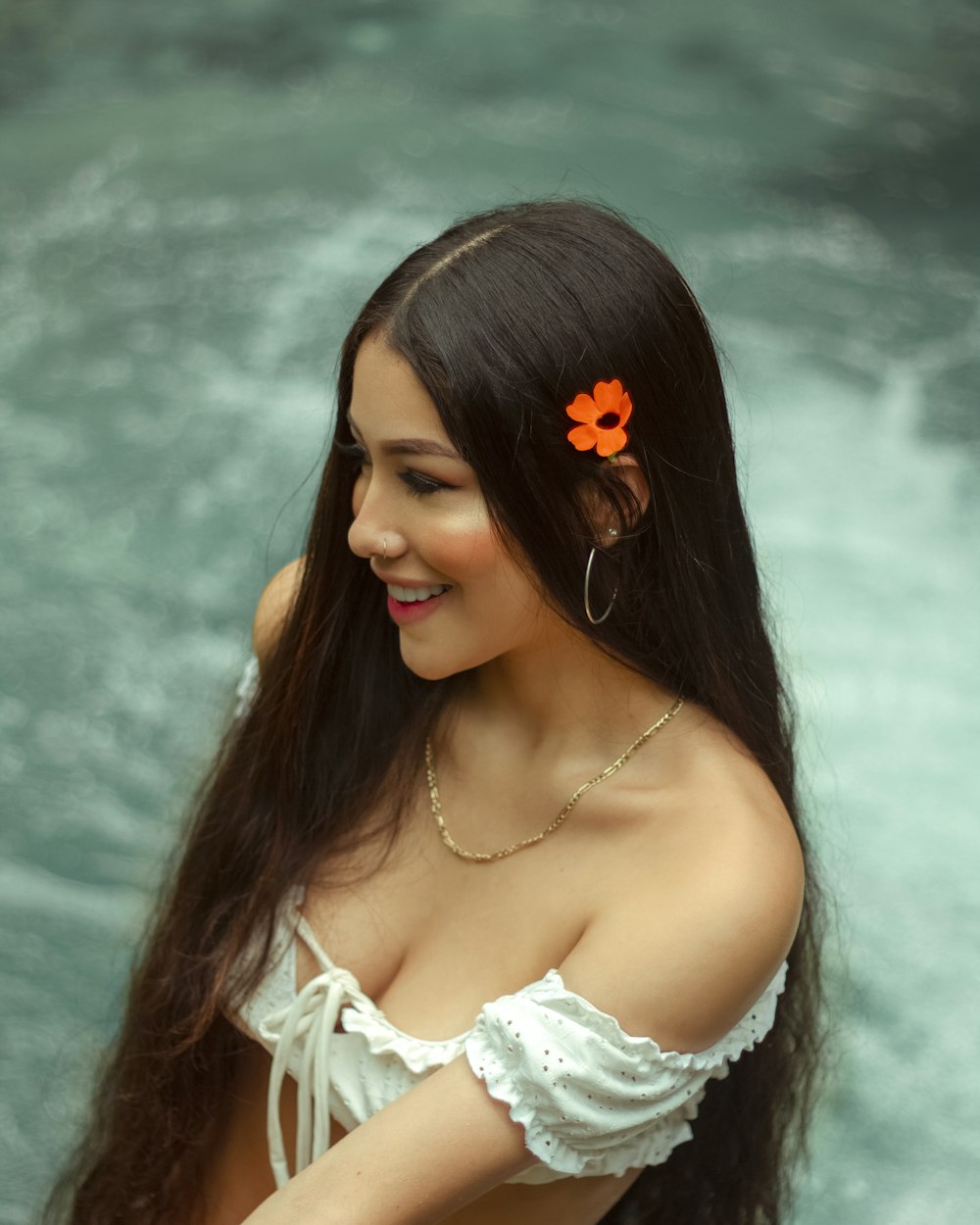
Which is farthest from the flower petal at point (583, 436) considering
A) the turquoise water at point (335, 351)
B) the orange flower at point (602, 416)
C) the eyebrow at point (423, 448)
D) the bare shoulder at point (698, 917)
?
the turquoise water at point (335, 351)

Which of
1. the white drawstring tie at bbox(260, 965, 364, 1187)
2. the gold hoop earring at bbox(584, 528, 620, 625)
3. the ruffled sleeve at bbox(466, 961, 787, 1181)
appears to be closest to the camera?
the ruffled sleeve at bbox(466, 961, 787, 1181)

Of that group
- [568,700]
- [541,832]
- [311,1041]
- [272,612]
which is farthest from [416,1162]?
[272,612]

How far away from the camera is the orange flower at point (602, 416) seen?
1.61 meters

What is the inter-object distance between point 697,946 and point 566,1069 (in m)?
0.17

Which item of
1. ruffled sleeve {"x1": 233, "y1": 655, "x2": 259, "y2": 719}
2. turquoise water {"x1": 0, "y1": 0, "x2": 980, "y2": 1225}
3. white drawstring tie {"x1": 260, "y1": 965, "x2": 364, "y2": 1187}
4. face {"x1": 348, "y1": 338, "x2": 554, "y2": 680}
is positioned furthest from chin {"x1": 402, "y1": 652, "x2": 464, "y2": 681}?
turquoise water {"x1": 0, "y1": 0, "x2": 980, "y2": 1225}

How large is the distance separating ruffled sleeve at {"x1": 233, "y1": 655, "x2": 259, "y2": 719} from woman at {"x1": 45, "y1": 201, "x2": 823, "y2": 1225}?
0.05 m

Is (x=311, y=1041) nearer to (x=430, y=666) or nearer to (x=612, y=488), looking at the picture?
(x=430, y=666)

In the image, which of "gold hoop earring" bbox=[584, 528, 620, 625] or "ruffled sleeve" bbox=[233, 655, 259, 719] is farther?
"ruffled sleeve" bbox=[233, 655, 259, 719]

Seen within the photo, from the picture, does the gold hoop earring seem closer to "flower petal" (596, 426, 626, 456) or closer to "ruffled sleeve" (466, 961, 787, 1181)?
"flower petal" (596, 426, 626, 456)

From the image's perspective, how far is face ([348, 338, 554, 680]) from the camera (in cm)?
161

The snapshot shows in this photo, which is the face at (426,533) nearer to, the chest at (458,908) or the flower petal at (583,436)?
the flower petal at (583,436)

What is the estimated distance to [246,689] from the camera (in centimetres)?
219

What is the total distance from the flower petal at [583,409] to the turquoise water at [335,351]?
5.43 feet

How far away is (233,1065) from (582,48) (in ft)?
11.5
